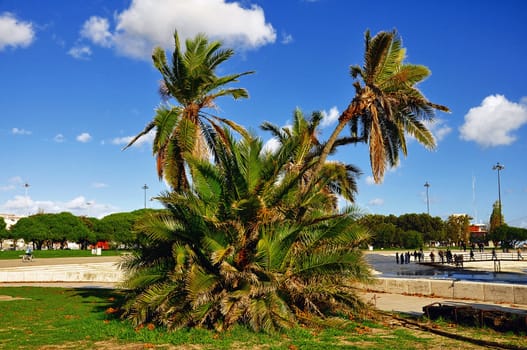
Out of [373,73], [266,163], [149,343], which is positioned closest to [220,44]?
[373,73]

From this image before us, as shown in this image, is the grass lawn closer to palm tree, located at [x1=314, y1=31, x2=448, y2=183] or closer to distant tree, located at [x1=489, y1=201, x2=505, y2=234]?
palm tree, located at [x1=314, y1=31, x2=448, y2=183]

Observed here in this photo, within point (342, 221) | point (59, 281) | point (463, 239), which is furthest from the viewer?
point (463, 239)

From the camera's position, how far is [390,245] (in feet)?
316

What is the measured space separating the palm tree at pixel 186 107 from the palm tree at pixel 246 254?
3352 millimetres

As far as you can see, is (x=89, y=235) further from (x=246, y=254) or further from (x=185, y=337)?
(x=185, y=337)

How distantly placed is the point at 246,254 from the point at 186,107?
6444 mm

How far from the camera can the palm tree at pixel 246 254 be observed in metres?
9.78

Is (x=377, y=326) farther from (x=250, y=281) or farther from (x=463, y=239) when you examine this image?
(x=463, y=239)

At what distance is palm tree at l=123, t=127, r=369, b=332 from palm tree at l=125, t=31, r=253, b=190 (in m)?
3.35

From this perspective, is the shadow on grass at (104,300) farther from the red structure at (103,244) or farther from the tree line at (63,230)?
the red structure at (103,244)

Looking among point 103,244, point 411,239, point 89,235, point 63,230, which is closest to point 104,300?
point 63,230

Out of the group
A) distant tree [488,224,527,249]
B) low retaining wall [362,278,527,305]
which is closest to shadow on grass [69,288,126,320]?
low retaining wall [362,278,527,305]

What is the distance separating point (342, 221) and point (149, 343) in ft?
16.8

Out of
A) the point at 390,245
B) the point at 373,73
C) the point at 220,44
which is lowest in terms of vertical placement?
the point at 390,245
